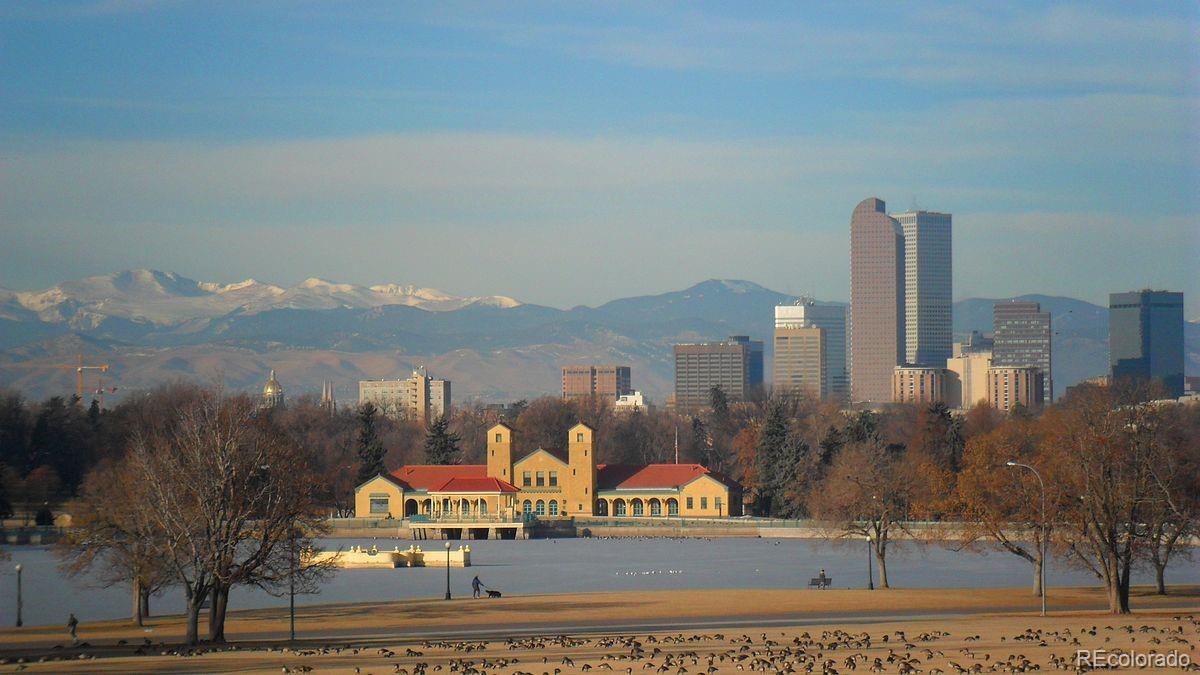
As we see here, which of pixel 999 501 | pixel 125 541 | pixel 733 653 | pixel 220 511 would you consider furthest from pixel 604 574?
pixel 733 653

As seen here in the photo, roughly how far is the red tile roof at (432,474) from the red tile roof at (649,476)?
9491 millimetres

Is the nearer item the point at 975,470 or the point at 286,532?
the point at 286,532

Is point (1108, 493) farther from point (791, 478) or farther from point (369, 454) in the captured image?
point (369, 454)

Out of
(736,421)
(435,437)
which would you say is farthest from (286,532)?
(736,421)

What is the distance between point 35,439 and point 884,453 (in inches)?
2453

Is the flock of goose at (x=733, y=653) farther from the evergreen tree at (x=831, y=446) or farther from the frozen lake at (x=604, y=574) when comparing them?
the evergreen tree at (x=831, y=446)

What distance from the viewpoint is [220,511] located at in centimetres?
4766

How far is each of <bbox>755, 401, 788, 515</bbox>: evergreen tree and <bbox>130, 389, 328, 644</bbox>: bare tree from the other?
72082mm

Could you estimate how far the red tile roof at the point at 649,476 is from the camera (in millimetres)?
125125

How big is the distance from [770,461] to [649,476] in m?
9.13

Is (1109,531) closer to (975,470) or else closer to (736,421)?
(975,470)

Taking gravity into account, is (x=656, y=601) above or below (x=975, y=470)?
below

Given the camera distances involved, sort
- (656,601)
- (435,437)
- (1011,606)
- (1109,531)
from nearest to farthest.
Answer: (1109,531) → (1011,606) → (656,601) → (435,437)

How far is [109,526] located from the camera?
56688mm
